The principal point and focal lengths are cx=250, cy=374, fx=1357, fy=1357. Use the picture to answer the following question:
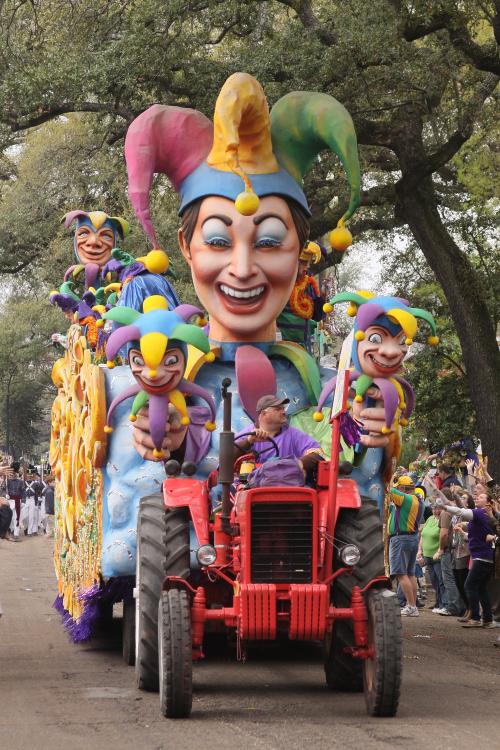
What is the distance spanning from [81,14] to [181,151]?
252 inches

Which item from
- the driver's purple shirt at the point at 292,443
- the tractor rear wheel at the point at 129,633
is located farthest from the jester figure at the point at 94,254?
the driver's purple shirt at the point at 292,443

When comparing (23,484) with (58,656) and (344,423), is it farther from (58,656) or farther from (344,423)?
(344,423)

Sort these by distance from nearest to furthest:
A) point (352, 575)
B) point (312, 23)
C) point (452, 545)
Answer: point (352, 575) → point (452, 545) → point (312, 23)

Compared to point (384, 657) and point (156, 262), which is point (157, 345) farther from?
point (384, 657)

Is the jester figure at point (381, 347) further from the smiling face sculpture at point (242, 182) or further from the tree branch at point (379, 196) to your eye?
the tree branch at point (379, 196)

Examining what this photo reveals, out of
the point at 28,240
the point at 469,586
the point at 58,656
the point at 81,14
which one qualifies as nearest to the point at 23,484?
the point at 28,240

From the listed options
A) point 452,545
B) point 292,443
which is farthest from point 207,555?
point 452,545

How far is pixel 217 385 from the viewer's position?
38.7 feet

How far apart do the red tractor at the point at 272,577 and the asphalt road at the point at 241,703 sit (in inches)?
12.2

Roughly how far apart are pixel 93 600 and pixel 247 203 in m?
3.61

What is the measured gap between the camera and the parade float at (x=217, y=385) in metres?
8.98

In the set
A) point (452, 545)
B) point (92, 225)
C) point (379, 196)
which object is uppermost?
point (379, 196)

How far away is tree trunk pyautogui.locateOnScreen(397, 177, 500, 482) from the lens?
17.9 m

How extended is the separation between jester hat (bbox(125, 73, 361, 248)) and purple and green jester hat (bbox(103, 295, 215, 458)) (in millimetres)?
1608
